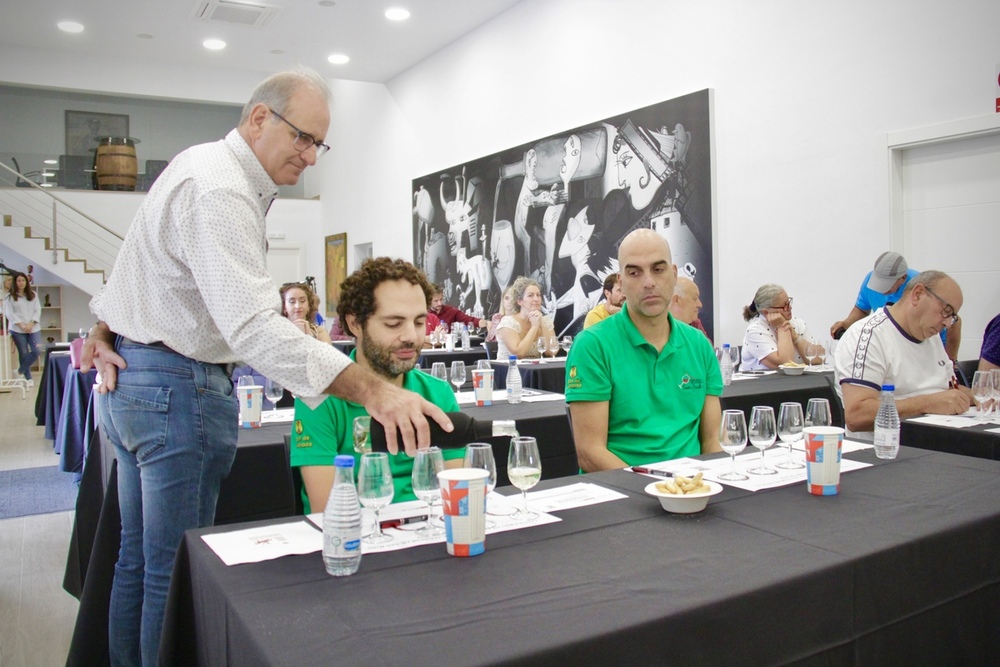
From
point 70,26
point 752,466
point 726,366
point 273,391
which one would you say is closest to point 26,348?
point 70,26

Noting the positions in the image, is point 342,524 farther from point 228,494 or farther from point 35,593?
point 35,593

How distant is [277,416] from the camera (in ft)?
10.5

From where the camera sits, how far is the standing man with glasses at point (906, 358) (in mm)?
2846

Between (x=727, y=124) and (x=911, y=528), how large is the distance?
518cm

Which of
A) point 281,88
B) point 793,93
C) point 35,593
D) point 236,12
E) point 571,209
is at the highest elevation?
point 236,12

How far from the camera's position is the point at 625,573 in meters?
1.27

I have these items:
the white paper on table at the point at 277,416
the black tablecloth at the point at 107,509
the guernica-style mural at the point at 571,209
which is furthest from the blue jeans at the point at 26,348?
the black tablecloth at the point at 107,509

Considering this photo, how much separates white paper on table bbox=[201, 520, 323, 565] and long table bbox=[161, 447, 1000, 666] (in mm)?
30

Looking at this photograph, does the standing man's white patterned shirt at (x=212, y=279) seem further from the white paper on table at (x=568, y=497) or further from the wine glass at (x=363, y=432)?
the white paper on table at (x=568, y=497)

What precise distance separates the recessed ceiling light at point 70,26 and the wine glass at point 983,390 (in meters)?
10.2

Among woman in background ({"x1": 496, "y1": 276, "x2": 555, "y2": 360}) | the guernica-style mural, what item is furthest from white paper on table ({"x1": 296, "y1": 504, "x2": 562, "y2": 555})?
the guernica-style mural

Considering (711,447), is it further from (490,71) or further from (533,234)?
(490,71)

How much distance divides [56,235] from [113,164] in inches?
60.1

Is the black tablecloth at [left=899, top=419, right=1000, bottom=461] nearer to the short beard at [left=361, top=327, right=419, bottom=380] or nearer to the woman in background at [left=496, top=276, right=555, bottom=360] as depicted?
the short beard at [left=361, top=327, right=419, bottom=380]
